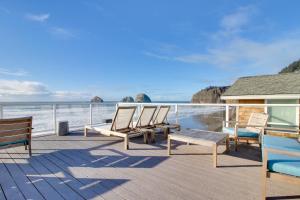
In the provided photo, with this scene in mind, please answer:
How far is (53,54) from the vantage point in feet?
47.5

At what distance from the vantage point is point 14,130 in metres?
3.41

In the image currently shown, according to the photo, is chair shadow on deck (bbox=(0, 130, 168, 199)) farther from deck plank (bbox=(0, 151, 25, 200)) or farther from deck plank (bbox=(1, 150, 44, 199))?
deck plank (bbox=(0, 151, 25, 200))

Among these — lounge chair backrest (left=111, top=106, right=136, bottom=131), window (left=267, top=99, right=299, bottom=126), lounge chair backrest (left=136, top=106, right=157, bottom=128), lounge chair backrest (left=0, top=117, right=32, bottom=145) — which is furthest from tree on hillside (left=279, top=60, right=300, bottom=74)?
lounge chair backrest (left=0, top=117, right=32, bottom=145)

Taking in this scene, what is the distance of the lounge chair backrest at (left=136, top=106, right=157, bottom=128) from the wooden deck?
3.06 feet

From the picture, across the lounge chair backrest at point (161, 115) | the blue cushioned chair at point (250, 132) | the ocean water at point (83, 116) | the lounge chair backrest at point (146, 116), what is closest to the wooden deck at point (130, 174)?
the blue cushioned chair at point (250, 132)

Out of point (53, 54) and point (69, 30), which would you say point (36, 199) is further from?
point (53, 54)

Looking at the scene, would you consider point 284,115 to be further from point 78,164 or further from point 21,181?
point 21,181

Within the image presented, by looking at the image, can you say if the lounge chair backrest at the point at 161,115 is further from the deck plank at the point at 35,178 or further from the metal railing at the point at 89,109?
the deck plank at the point at 35,178

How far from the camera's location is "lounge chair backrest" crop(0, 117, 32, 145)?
3.26 metres

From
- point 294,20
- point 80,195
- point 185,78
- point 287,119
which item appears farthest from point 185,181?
point 185,78

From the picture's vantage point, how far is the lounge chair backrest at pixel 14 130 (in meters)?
3.26

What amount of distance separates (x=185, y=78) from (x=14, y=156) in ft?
90.5

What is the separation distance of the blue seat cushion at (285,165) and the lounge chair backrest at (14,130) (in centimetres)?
397

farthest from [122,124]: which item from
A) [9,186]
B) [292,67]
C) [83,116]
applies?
[292,67]
